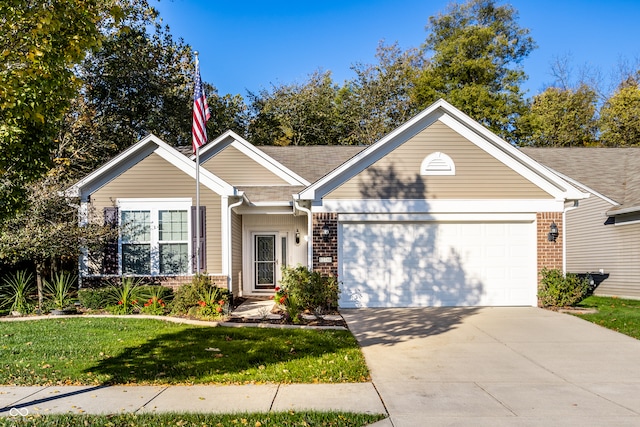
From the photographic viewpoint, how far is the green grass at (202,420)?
4758mm

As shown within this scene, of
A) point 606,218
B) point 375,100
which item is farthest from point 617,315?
point 375,100

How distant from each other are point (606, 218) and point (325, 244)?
9474 mm

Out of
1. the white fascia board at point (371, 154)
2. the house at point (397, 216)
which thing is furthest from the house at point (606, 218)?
the white fascia board at point (371, 154)

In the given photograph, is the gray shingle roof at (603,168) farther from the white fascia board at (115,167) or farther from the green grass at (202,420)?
the white fascia board at (115,167)

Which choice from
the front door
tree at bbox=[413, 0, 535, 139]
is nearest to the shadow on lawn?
the front door

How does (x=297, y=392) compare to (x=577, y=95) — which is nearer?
(x=297, y=392)

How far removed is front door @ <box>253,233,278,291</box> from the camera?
15.7 m

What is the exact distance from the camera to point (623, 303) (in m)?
13.2

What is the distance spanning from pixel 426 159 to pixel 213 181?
17.5 ft

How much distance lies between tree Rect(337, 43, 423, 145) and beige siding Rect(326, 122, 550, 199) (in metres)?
19.5

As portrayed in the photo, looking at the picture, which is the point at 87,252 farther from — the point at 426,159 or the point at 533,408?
the point at 533,408

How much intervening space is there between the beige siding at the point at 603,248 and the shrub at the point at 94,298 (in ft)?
46.9

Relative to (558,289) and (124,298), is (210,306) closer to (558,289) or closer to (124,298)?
(124,298)

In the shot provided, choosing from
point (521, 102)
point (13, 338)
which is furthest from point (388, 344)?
point (521, 102)
